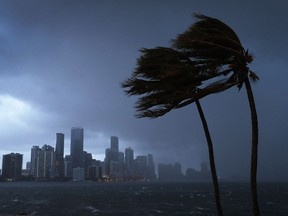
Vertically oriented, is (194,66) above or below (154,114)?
above

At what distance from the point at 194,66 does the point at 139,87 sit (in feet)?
5.35

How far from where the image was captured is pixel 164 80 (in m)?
8.52

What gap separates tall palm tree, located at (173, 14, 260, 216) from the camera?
25.8 feet

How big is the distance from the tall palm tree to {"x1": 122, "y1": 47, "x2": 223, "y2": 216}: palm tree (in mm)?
266

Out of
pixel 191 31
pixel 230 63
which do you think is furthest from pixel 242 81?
pixel 191 31

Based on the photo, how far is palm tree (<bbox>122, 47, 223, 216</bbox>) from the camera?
27.1 feet

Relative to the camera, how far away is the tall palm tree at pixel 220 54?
787 centimetres

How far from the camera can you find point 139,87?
29.4 ft

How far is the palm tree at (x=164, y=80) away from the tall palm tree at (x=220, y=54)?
0.27 meters

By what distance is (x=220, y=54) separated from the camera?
8.19 meters

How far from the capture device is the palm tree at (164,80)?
826 cm

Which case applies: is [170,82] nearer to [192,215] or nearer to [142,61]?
[142,61]

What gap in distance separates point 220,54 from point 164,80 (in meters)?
1.56

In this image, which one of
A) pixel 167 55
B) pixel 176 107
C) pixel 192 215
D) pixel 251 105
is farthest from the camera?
pixel 192 215
